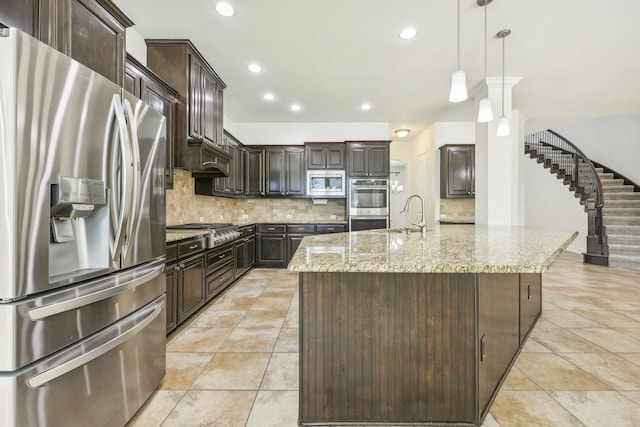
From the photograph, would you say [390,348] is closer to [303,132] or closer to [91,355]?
[91,355]

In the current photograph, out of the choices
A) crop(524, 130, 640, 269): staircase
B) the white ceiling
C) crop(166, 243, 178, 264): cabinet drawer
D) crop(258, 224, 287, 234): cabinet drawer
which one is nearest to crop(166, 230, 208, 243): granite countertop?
crop(166, 243, 178, 264): cabinet drawer

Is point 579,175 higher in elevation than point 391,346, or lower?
higher

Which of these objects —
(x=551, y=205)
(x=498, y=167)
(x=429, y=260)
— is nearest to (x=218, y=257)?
(x=429, y=260)

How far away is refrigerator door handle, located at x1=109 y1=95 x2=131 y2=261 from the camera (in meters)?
1.24

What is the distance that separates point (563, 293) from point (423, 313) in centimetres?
336

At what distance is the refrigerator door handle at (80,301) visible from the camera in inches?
38.6

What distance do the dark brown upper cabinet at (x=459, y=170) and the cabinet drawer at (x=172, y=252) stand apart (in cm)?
471

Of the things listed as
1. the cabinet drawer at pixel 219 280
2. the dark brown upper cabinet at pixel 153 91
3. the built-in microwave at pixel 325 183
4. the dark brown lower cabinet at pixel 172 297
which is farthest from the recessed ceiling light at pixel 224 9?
the built-in microwave at pixel 325 183

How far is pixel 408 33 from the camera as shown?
8.70 ft

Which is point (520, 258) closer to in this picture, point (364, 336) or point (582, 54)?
point (364, 336)

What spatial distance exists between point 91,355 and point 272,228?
396 centimetres

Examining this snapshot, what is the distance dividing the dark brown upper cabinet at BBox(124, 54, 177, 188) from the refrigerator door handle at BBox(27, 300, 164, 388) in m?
1.56

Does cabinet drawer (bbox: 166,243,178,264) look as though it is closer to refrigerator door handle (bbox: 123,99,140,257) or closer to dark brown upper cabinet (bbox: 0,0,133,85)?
refrigerator door handle (bbox: 123,99,140,257)

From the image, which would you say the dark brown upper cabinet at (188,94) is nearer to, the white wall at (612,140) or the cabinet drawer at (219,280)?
the cabinet drawer at (219,280)
